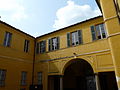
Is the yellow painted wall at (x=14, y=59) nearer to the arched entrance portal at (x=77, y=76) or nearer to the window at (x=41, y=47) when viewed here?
the window at (x=41, y=47)

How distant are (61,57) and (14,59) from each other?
15.8 ft

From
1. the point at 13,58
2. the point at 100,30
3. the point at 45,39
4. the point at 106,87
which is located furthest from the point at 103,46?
the point at 13,58

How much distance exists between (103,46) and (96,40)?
842 millimetres

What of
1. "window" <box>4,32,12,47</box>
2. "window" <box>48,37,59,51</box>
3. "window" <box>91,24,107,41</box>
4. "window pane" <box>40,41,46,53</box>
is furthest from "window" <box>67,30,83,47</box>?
"window" <box>4,32,12,47</box>

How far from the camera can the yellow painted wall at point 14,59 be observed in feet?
35.8

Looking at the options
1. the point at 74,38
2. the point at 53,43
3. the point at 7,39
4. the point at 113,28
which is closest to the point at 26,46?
the point at 7,39

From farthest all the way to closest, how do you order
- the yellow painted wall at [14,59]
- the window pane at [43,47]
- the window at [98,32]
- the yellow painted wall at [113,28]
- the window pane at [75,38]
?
the window pane at [43,47] → the window pane at [75,38] → the yellow painted wall at [14,59] → the window at [98,32] → the yellow painted wall at [113,28]

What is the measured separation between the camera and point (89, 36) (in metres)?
10.9

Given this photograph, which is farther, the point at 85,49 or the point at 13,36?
the point at 13,36

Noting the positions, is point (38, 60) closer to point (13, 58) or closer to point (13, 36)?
point (13, 58)

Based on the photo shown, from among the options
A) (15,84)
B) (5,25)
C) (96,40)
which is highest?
(5,25)

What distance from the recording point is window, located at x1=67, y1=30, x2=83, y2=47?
37.6 feet

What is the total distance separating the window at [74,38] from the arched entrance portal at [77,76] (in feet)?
11.9

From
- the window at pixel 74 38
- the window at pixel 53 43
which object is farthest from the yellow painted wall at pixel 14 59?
the window at pixel 74 38
